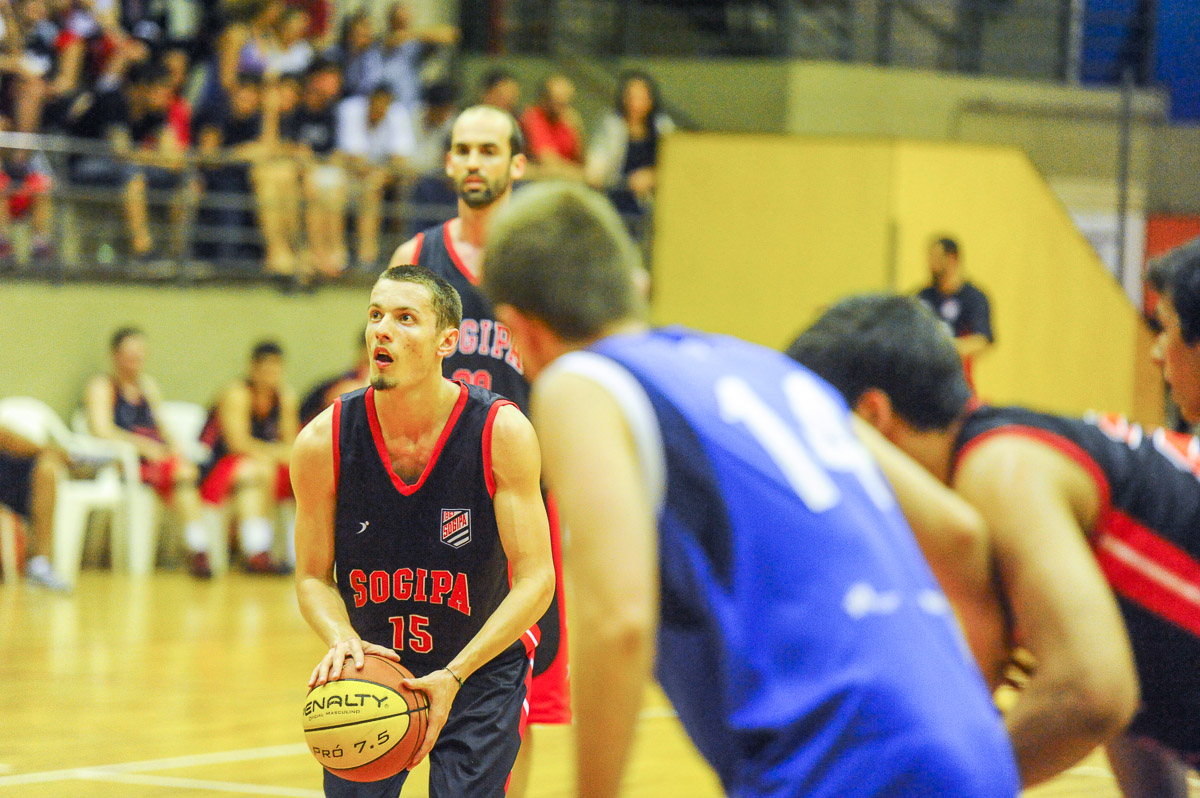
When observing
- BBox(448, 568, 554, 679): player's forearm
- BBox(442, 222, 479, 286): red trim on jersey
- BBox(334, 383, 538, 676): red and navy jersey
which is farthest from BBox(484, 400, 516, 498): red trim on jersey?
BBox(442, 222, 479, 286): red trim on jersey

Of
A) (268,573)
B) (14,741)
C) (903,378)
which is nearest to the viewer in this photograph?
(903,378)

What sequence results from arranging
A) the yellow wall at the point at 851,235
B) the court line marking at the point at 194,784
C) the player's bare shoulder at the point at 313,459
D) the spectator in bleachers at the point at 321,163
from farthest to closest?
the yellow wall at the point at 851,235 < the spectator in bleachers at the point at 321,163 < the court line marking at the point at 194,784 < the player's bare shoulder at the point at 313,459

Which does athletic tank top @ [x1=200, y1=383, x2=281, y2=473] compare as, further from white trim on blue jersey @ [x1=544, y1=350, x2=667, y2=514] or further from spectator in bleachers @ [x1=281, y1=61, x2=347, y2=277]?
white trim on blue jersey @ [x1=544, y1=350, x2=667, y2=514]

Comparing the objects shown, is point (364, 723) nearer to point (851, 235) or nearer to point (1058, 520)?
point (1058, 520)

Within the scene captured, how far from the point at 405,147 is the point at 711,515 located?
11.9m

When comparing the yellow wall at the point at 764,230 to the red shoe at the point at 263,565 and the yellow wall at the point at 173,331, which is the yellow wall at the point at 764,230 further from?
the red shoe at the point at 263,565

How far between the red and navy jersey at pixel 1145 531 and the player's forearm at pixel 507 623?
1703 mm

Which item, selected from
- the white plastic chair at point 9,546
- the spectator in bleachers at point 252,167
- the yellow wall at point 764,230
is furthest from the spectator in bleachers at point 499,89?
the white plastic chair at point 9,546

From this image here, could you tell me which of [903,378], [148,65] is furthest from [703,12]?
[903,378]

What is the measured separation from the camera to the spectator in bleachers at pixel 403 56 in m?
14.3

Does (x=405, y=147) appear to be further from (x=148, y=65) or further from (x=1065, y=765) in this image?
(x=1065, y=765)

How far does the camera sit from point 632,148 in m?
14.4

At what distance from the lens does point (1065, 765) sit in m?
2.61

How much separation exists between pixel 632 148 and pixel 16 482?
6028mm
